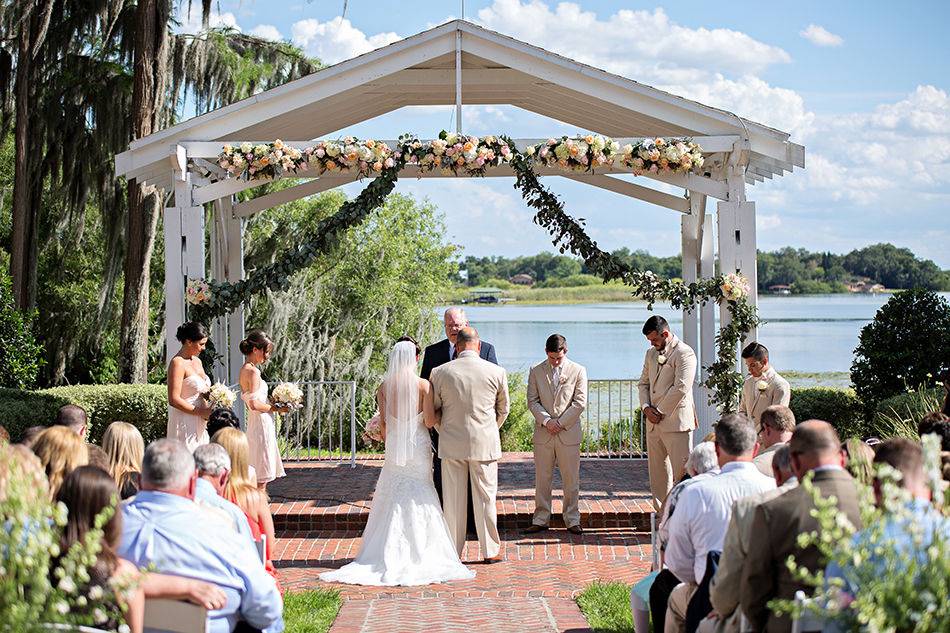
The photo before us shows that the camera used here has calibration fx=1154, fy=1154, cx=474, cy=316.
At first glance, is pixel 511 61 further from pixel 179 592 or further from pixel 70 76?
pixel 70 76

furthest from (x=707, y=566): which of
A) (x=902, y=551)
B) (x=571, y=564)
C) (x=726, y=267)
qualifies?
(x=726, y=267)

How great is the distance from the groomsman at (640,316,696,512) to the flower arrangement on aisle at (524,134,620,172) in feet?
5.25

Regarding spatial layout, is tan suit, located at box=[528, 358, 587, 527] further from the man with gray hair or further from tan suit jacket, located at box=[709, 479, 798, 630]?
tan suit jacket, located at box=[709, 479, 798, 630]

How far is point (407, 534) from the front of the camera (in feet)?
28.3

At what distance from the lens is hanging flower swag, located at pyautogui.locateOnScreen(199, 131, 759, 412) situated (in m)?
10.4

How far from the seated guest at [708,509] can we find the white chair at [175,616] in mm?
2379

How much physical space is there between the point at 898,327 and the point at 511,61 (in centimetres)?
557

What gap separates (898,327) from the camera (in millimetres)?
13008

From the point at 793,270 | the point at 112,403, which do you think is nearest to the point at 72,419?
the point at 112,403

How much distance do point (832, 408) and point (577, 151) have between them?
4.85m

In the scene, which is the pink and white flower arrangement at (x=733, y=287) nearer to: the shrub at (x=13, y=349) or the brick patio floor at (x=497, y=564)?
the brick patio floor at (x=497, y=564)

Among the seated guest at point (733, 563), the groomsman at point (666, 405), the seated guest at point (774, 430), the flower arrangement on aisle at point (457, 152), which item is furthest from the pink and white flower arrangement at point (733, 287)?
the seated guest at point (733, 563)

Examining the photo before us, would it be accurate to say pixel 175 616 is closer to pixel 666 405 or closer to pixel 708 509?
pixel 708 509

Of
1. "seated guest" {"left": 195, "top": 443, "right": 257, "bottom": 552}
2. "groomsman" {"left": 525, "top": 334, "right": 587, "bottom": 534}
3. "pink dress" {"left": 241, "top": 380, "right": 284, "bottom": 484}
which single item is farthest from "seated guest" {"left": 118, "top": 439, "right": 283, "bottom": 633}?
"groomsman" {"left": 525, "top": 334, "right": 587, "bottom": 534}
